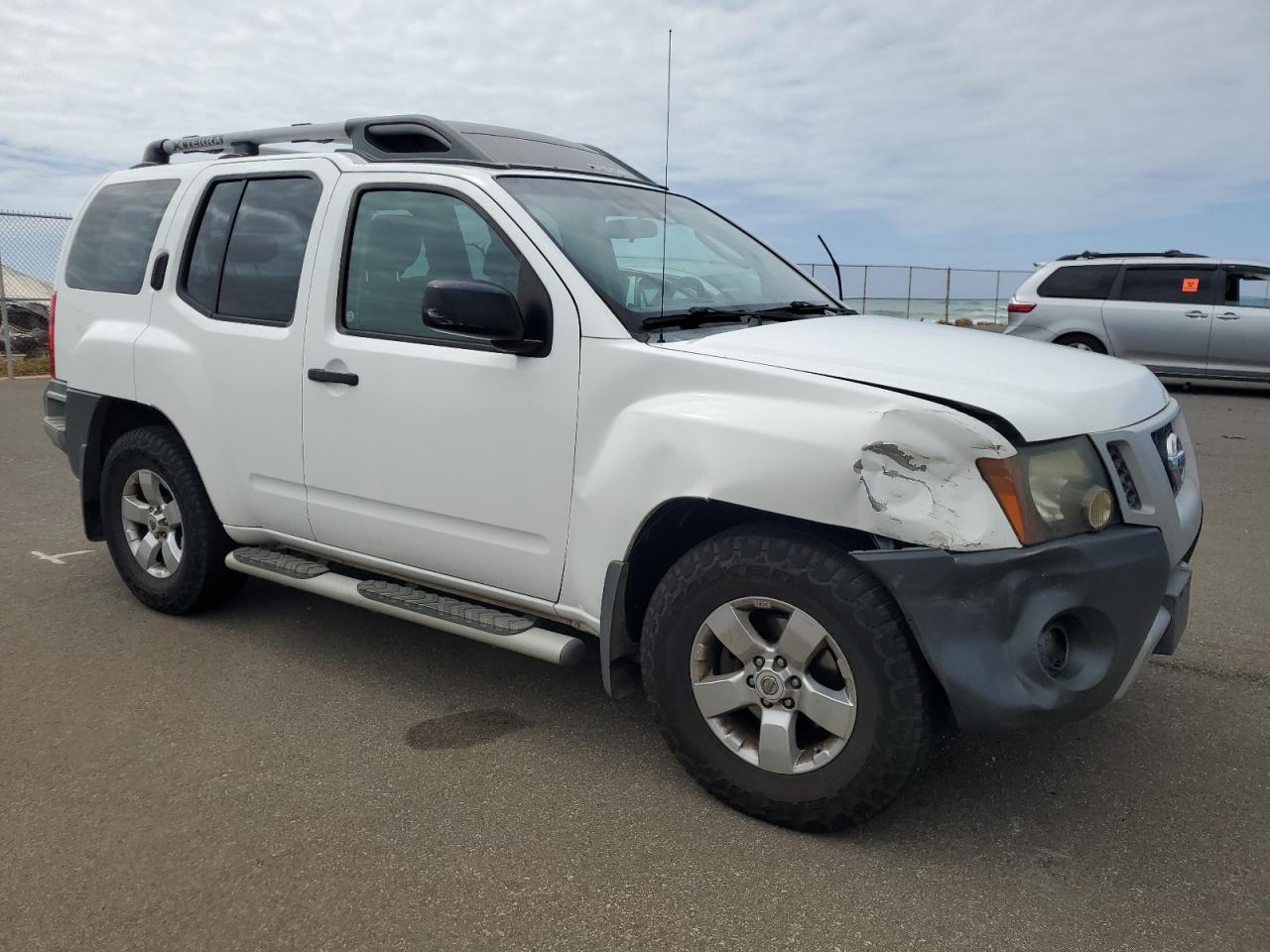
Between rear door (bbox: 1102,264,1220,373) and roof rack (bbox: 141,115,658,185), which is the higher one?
roof rack (bbox: 141,115,658,185)

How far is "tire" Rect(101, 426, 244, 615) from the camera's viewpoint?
4.40 metres

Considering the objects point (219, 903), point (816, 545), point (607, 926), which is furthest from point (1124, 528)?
point (219, 903)

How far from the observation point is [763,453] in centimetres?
277

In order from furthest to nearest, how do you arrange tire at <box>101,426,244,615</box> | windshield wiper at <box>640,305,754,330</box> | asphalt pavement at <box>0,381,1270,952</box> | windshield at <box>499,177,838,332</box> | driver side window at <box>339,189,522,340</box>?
Answer: tire at <box>101,426,244,615</box>
driver side window at <box>339,189,522,340</box>
windshield at <box>499,177,838,332</box>
windshield wiper at <box>640,305,754,330</box>
asphalt pavement at <box>0,381,1270,952</box>

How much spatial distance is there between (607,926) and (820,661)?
86 cm

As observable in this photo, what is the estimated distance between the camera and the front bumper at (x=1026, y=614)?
2.56 meters

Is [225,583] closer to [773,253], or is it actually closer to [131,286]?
[131,286]

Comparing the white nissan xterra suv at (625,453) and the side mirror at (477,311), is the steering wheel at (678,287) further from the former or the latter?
the side mirror at (477,311)

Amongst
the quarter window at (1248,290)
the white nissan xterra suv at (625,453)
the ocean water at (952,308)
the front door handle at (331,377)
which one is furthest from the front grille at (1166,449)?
the ocean water at (952,308)

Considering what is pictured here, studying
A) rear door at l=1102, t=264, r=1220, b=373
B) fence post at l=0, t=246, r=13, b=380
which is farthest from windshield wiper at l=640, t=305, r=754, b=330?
fence post at l=0, t=246, r=13, b=380

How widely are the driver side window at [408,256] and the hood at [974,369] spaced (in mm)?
863

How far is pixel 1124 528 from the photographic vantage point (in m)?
2.73

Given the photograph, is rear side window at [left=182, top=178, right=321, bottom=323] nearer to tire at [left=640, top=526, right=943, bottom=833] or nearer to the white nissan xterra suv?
the white nissan xterra suv

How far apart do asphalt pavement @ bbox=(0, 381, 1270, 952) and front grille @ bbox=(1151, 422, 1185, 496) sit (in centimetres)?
91
